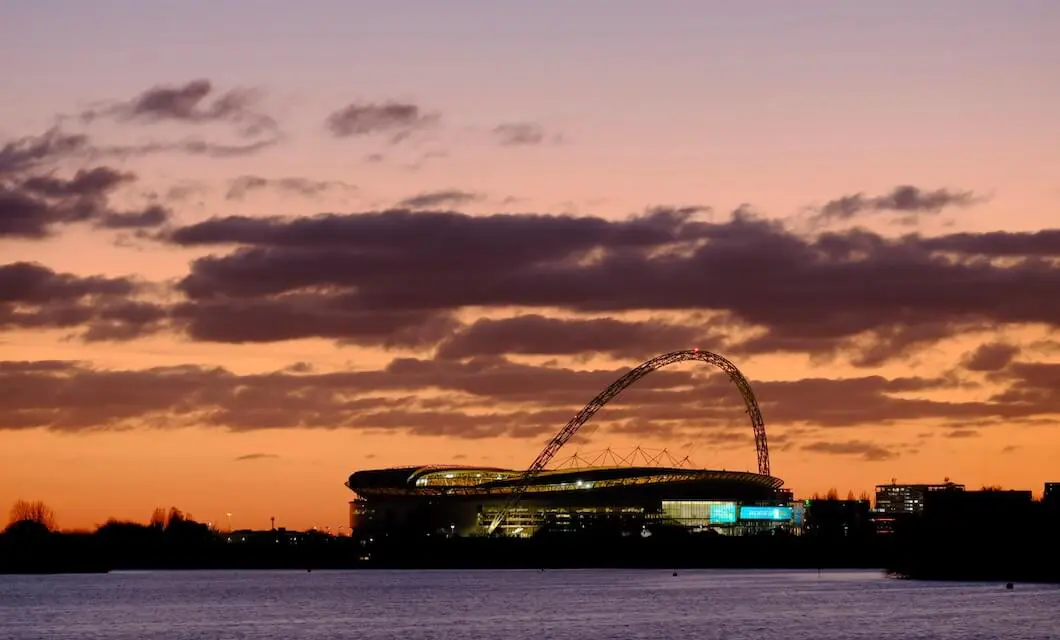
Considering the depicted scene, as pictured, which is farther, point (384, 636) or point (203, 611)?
point (203, 611)

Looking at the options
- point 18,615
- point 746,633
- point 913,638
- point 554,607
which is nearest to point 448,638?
point 746,633

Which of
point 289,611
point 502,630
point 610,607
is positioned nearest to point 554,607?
point 610,607

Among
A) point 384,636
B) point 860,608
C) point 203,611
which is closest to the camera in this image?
point 384,636

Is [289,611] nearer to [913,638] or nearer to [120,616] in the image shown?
[120,616]

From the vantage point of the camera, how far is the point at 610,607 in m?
192

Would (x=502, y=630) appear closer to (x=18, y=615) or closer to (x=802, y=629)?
(x=802, y=629)

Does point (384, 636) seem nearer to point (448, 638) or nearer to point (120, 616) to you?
point (448, 638)

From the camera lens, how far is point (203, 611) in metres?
198

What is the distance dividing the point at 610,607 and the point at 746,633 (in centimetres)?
4693

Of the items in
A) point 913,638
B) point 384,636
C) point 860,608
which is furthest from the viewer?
point 860,608

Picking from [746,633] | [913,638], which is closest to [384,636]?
[746,633]

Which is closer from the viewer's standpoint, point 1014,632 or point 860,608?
point 1014,632

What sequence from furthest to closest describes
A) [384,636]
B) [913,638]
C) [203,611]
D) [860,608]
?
[203,611]
[860,608]
[384,636]
[913,638]

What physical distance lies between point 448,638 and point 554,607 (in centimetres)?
4991
